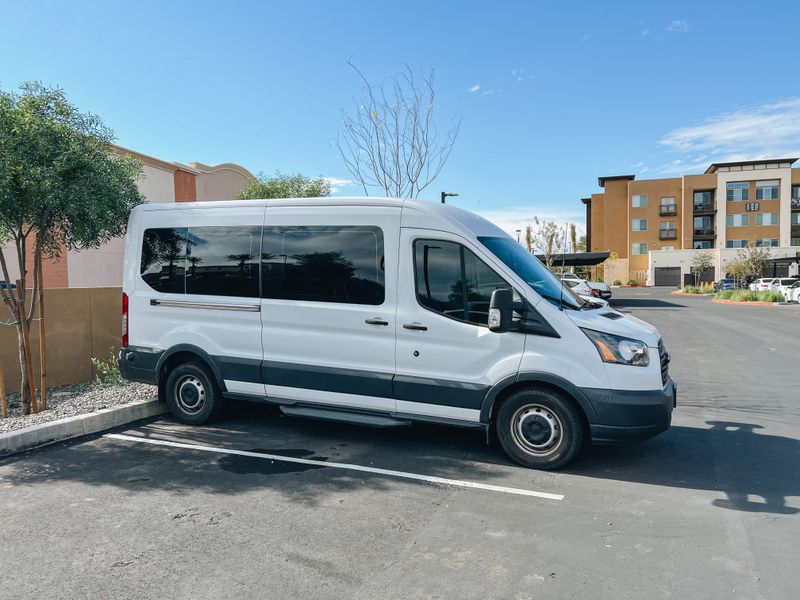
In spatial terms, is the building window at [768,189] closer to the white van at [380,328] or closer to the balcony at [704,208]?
the balcony at [704,208]

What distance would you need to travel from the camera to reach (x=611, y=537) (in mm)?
3846

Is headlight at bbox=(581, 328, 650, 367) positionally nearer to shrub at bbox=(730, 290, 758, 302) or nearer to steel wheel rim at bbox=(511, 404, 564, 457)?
steel wheel rim at bbox=(511, 404, 564, 457)

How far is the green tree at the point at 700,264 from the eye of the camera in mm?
63594

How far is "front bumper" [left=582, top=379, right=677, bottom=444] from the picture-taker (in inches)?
189

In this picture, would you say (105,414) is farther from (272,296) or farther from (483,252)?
(483,252)

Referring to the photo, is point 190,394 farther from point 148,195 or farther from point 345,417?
point 148,195

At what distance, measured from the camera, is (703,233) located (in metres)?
75.2

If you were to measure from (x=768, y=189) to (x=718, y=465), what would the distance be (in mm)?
81017

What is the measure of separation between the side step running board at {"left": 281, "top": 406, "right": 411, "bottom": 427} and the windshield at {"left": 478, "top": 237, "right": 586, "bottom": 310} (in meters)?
1.79

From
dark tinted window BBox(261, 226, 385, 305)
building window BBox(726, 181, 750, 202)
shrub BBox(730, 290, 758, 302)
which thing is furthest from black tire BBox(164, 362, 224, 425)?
building window BBox(726, 181, 750, 202)

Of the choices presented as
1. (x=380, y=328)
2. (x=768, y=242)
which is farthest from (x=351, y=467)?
(x=768, y=242)

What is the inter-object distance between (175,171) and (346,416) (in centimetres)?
1923

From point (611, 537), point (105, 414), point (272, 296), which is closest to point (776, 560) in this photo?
point (611, 537)

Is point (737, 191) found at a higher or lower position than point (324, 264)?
higher
